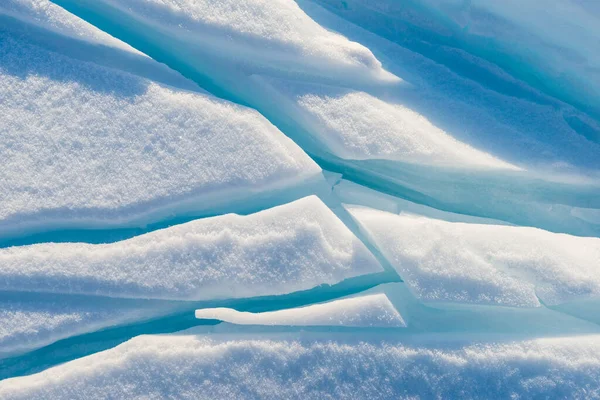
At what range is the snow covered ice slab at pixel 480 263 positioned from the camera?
1554mm

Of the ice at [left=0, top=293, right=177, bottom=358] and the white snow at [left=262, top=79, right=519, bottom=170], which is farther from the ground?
the white snow at [left=262, top=79, right=519, bottom=170]

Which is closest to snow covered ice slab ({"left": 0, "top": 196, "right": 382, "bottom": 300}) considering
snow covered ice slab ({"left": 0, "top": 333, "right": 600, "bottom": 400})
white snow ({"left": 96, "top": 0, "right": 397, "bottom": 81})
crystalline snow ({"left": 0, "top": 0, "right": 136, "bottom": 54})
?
snow covered ice slab ({"left": 0, "top": 333, "right": 600, "bottom": 400})

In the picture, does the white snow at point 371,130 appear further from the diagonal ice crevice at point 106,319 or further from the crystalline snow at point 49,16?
the crystalline snow at point 49,16

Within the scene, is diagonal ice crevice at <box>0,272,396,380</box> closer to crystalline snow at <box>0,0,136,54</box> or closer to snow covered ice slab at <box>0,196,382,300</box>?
snow covered ice slab at <box>0,196,382,300</box>

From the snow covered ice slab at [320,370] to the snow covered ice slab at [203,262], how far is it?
0.57 ft

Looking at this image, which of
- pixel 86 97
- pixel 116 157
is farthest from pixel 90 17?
pixel 116 157

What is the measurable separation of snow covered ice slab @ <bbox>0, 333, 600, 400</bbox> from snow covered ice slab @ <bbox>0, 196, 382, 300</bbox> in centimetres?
17

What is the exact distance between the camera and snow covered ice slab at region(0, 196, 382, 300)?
5.04 feet

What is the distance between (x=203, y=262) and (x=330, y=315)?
1.47 feet

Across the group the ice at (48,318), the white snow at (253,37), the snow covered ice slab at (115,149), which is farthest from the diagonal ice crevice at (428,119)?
the ice at (48,318)

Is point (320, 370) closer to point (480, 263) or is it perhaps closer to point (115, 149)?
point (480, 263)

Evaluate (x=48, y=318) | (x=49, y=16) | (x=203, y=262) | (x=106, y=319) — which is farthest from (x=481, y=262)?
(x=49, y=16)

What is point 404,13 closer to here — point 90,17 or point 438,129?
point 438,129

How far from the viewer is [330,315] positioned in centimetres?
153
